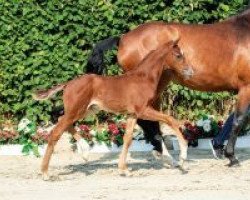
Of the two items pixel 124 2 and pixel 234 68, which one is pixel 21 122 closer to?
pixel 124 2

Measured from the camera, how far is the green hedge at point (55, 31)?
12.8 m

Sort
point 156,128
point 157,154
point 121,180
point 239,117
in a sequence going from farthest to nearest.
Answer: point 156,128 → point 157,154 → point 239,117 → point 121,180

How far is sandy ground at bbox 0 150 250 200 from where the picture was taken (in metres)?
8.64

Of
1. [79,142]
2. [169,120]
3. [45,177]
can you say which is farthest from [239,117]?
[45,177]

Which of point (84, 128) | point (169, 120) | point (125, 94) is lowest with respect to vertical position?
point (84, 128)

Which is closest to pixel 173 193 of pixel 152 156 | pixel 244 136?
pixel 152 156

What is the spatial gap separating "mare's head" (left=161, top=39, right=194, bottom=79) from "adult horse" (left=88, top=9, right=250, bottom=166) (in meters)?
0.66

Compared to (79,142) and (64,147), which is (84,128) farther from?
(79,142)

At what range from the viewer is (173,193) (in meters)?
8.71

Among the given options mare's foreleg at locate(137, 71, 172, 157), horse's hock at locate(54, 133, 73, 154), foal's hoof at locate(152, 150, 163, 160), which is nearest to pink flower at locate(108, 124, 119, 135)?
horse's hock at locate(54, 133, 73, 154)

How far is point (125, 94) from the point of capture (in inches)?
396

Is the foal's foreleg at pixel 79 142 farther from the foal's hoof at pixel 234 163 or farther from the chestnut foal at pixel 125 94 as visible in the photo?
the foal's hoof at pixel 234 163

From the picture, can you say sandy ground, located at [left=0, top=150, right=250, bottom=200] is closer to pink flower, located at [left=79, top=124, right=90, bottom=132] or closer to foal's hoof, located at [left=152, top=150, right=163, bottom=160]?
foal's hoof, located at [left=152, top=150, right=163, bottom=160]

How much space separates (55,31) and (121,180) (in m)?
4.08
